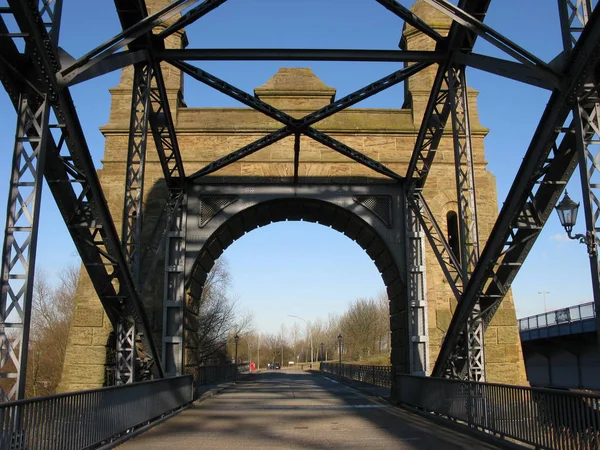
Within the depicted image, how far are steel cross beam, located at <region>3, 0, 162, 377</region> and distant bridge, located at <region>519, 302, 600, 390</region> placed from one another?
87.0 ft

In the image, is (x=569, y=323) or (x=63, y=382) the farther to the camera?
(x=569, y=323)

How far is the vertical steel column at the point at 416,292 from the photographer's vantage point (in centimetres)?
1789

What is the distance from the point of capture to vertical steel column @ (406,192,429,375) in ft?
58.7

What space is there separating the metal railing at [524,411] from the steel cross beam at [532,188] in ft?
5.96

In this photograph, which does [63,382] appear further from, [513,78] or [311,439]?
[513,78]

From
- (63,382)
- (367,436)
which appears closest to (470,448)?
(367,436)

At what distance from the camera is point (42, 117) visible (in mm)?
9117

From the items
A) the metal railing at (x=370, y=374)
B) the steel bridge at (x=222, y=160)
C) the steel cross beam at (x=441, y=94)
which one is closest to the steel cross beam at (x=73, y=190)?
the steel bridge at (x=222, y=160)

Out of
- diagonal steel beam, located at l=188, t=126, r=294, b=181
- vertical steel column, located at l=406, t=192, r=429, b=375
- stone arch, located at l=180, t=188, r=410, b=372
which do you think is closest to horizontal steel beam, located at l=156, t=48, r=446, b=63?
diagonal steel beam, located at l=188, t=126, r=294, b=181

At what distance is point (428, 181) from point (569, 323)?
19.7 m

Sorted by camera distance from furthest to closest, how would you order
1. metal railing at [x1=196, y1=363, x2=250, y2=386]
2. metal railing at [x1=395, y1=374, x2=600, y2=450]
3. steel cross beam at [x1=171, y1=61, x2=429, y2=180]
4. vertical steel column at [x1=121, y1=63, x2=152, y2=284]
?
metal railing at [x1=196, y1=363, x2=250, y2=386], steel cross beam at [x1=171, y1=61, x2=429, y2=180], vertical steel column at [x1=121, y1=63, x2=152, y2=284], metal railing at [x1=395, y1=374, x2=600, y2=450]

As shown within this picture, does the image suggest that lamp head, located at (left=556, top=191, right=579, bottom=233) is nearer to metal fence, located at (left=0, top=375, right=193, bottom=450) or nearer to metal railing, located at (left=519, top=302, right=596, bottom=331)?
metal fence, located at (left=0, top=375, right=193, bottom=450)

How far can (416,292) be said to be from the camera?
59.9ft

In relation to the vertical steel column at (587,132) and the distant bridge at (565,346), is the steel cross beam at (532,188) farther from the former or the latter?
the distant bridge at (565,346)
